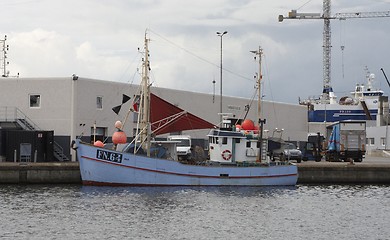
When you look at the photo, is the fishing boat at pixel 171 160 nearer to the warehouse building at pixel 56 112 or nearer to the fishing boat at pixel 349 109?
the warehouse building at pixel 56 112

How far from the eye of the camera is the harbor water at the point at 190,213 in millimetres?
34500

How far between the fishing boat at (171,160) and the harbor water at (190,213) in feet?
3.34

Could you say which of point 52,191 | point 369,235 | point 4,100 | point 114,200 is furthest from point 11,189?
point 369,235

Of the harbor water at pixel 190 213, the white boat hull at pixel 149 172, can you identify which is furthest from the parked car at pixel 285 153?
the harbor water at pixel 190 213

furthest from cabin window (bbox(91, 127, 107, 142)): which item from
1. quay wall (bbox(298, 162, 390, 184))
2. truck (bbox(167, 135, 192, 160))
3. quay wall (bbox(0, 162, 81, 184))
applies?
quay wall (bbox(298, 162, 390, 184))

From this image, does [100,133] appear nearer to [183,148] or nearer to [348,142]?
[183,148]

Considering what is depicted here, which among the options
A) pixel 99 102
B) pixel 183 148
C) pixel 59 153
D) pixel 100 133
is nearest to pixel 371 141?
pixel 183 148

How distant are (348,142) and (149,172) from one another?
29.5m

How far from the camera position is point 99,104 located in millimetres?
69938

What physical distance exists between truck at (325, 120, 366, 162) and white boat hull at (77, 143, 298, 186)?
2202 centimetres

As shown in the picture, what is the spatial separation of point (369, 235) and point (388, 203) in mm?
13763

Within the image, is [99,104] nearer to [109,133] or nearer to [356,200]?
[109,133]

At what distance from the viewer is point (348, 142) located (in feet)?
253

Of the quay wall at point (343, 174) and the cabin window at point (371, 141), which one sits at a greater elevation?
the cabin window at point (371, 141)
